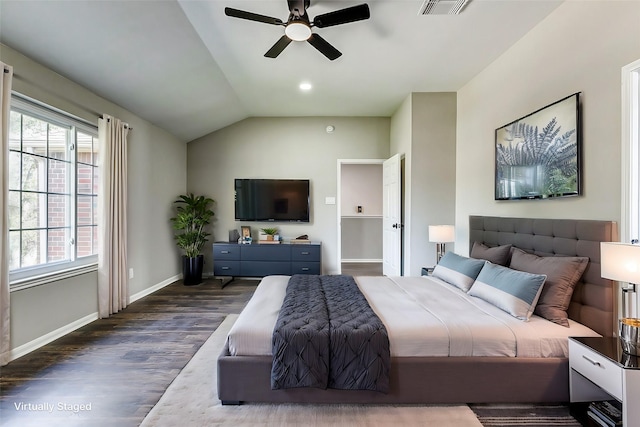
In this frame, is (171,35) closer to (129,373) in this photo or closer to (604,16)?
(129,373)

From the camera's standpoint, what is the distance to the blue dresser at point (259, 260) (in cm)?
475

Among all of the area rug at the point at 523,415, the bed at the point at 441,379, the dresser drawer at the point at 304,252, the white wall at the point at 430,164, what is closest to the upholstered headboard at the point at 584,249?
the bed at the point at 441,379

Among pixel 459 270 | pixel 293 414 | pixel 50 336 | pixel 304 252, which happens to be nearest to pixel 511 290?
pixel 459 270

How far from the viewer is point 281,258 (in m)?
4.74

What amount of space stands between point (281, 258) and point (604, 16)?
4.30 metres

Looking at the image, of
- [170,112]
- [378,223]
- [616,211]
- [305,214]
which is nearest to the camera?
[616,211]

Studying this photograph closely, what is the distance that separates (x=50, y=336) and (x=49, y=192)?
53.1 inches

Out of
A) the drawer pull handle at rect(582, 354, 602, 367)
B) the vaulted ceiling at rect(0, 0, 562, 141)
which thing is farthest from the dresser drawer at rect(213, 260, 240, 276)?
the drawer pull handle at rect(582, 354, 602, 367)

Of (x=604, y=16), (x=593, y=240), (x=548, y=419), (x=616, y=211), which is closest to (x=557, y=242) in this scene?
(x=593, y=240)

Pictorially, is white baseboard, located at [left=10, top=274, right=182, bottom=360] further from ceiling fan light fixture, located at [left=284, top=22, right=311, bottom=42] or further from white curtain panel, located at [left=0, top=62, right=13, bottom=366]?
ceiling fan light fixture, located at [left=284, top=22, right=311, bottom=42]

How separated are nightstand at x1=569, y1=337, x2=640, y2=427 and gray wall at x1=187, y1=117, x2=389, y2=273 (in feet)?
12.5

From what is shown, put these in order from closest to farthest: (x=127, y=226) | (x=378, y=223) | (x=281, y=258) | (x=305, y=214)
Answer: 1. (x=127, y=226)
2. (x=281, y=258)
3. (x=305, y=214)
4. (x=378, y=223)

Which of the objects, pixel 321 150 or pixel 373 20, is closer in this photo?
pixel 373 20

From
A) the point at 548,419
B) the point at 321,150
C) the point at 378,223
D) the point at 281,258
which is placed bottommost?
the point at 548,419
